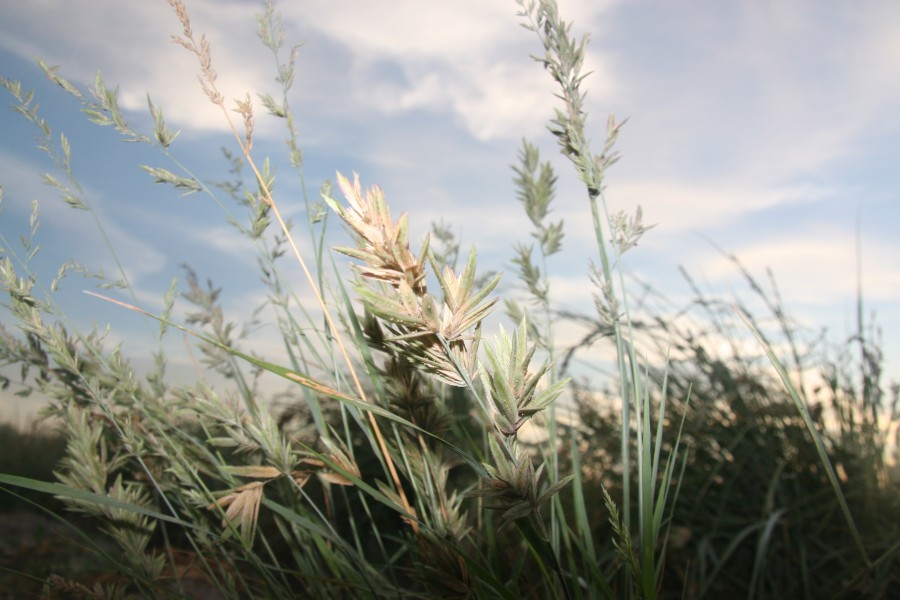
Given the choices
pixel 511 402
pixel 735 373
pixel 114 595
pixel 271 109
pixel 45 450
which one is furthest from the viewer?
pixel 45 450

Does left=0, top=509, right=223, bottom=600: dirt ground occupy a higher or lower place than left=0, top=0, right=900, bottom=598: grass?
lower

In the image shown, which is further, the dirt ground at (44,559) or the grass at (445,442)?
the dirt ground at (44,559)

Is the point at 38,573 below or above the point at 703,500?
below

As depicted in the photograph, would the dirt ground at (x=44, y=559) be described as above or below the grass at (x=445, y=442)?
below

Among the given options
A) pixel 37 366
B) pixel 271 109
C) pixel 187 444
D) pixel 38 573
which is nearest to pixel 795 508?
pixel 187 444

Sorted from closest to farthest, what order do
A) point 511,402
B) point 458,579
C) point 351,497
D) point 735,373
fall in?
point 511,402
point 458,579
point 735,373
point 351,497

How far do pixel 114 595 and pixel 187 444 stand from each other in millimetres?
459

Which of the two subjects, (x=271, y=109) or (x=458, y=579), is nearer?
(x=458, y=579)

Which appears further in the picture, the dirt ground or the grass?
the dirt ground

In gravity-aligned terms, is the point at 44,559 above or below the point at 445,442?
below

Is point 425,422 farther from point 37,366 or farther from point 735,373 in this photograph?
point 735,373

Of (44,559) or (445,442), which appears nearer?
(445,442)

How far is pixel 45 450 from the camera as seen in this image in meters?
5.61

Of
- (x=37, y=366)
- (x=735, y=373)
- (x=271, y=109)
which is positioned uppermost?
(x=271, y=109)
